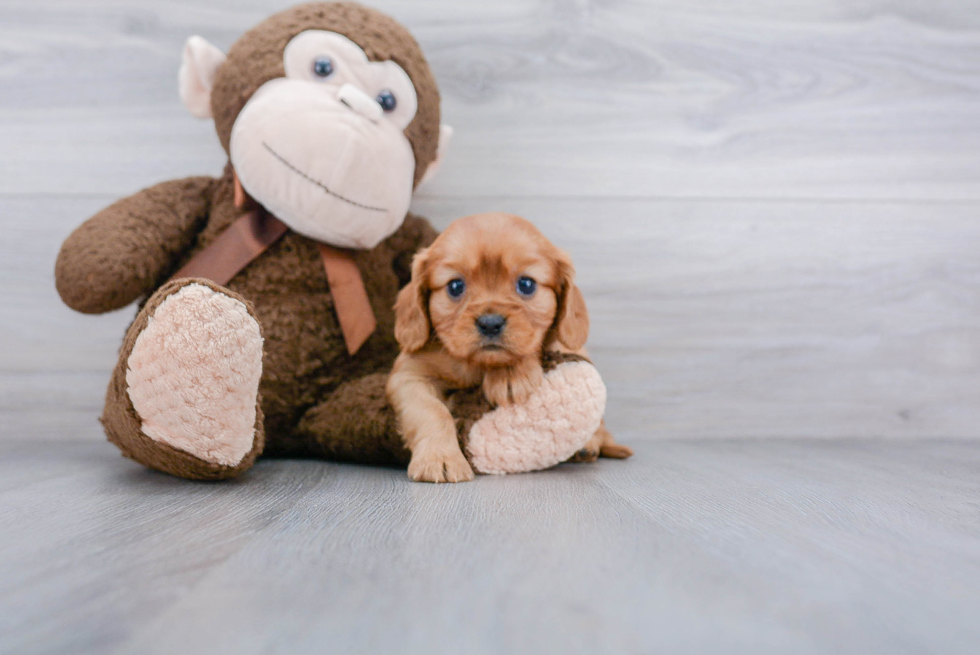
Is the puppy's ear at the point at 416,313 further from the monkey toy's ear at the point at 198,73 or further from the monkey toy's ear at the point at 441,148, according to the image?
the monkey toy's ear at the point at 198,73

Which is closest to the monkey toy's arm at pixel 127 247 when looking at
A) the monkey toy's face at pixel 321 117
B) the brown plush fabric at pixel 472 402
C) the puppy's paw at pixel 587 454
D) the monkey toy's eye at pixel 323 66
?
the monkey toy's face at pixel 321 117

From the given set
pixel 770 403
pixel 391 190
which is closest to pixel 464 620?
pixel 391 190

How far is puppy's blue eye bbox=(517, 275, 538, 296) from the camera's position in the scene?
1222 millimetres

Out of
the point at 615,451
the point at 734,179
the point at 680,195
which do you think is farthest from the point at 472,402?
the point at 734,179

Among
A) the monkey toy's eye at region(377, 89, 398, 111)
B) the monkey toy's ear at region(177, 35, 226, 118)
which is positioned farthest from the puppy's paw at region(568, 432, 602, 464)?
the monkey toy's ear at region(177, 35, 226, 118)

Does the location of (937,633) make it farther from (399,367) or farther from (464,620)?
(399,367)

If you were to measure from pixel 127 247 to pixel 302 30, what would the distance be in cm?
54

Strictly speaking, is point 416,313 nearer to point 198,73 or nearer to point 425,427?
point 425,427

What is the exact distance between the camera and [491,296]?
1.19 m

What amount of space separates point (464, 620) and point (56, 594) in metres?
0.36

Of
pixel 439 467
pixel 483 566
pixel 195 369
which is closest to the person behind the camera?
pixel 483 566

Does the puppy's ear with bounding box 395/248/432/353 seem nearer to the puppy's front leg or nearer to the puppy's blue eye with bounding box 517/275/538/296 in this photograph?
the puppy's front leg

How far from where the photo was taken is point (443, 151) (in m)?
1.53

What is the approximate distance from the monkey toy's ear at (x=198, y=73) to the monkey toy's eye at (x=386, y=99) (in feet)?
1.15
